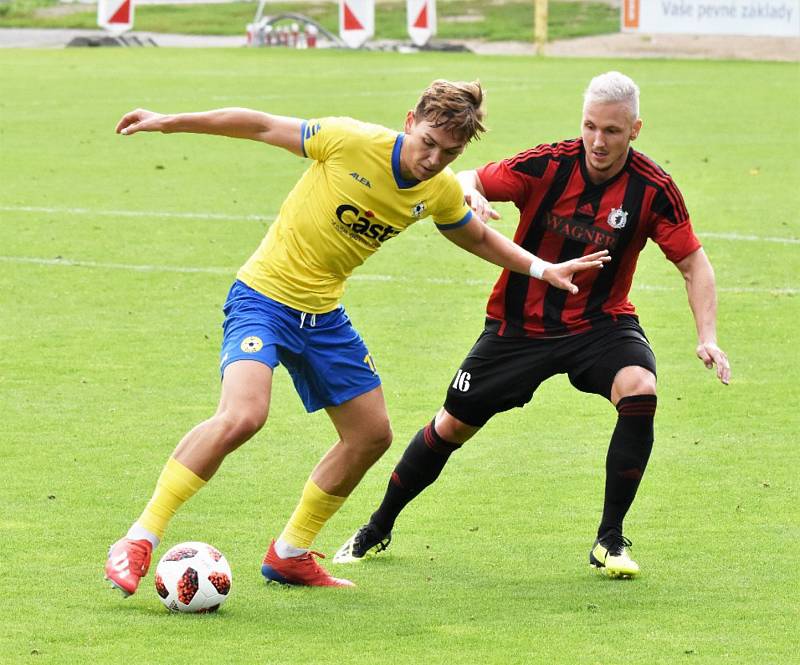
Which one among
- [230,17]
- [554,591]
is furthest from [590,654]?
[230,17]

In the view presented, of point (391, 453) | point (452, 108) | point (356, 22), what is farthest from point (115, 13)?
point (452, 108)

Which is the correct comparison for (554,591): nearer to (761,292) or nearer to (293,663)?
(293,663)

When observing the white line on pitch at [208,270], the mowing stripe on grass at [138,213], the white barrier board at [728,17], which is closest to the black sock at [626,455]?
the white line on pitch at [208,270]

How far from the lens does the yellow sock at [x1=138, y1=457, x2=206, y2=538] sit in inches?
234

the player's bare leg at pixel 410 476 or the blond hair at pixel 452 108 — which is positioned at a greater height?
the blond hair at pixel 452 108

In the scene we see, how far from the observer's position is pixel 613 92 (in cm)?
657

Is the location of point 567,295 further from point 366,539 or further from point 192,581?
point 192,581

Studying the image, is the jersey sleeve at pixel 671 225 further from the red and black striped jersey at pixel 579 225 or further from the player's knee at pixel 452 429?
the player's knee at pixel 452 429

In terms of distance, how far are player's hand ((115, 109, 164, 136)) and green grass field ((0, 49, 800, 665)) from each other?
5.87 ft

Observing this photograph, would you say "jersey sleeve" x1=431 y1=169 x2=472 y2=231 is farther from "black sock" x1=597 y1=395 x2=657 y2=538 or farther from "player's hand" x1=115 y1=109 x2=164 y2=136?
"player's hand" x1=115 y1=109 x2=164 y2=136

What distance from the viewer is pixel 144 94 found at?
2550 cm

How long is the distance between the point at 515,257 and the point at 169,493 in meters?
1.77

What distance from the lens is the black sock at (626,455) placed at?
21.6 feet

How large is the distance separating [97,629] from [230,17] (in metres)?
42.1
